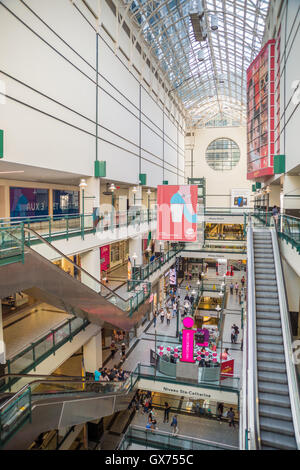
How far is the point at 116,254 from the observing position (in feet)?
88.9

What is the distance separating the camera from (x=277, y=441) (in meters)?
6.77

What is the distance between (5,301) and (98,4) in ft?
50.2

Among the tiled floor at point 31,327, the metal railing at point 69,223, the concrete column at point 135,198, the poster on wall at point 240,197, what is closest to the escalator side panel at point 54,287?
the metal railing at point 69,223

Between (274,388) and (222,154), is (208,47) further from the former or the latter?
(274,388)

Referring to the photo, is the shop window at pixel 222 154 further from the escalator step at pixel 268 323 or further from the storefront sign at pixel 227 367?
the escalator step at pixel 268 323

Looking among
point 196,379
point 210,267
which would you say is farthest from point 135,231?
point 210,267

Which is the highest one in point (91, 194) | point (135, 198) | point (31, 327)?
point (135, 198)

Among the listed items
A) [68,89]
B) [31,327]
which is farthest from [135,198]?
[31,327]

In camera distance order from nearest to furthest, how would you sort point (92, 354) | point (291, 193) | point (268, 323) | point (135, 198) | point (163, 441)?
point (268, 323)
point (163, 441)
point (291, 193)
point (92, 354)
point (135, 198)

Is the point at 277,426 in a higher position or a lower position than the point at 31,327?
lower

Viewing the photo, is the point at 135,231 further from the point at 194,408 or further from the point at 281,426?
the point at 281,426

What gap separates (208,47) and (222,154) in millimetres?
16952

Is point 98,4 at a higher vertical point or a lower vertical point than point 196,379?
higher

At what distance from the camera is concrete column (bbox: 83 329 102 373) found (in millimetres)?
15352
